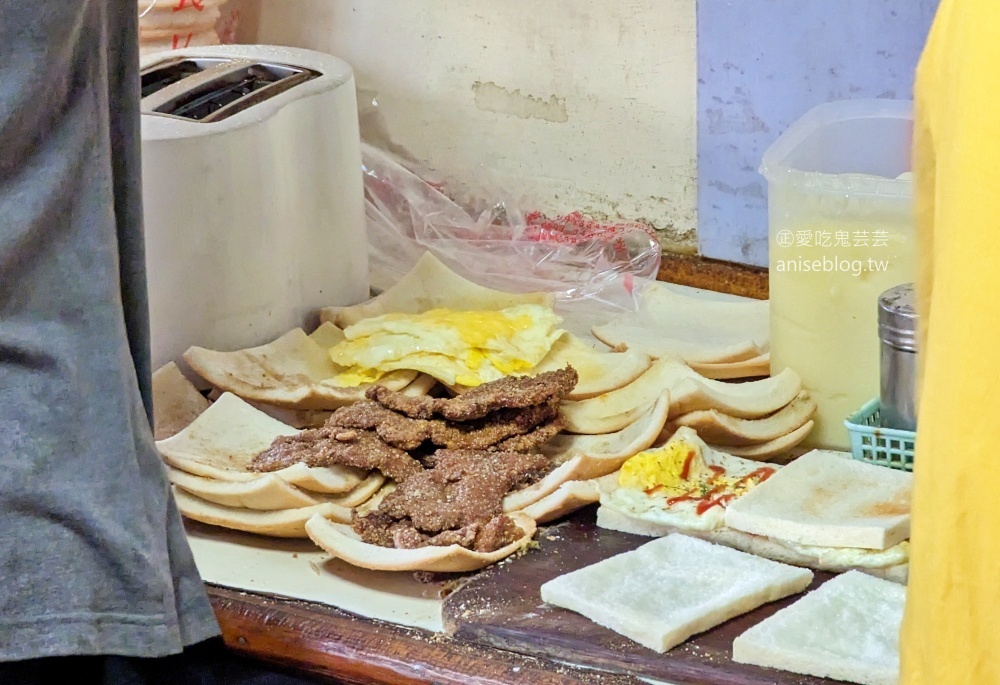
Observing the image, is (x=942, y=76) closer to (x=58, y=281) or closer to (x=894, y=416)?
(x=58, y=281)

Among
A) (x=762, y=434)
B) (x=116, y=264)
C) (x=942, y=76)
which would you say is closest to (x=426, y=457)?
(x=762, y=434)

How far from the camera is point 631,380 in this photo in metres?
1.93

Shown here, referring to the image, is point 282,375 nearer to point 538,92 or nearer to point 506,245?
point 506,245

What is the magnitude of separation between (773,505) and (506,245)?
1.24 meters

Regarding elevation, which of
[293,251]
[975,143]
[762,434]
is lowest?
[762,434]

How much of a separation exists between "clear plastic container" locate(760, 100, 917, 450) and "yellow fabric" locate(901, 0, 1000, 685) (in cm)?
100

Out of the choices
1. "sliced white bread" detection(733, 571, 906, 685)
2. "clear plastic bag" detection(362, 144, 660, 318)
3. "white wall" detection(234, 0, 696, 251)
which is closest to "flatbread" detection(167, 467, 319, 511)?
"sliced white bread" detection(733, 571, 906, 685)

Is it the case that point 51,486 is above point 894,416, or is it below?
above

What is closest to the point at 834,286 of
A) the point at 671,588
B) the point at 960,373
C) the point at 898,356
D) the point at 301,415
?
the point at 898,356

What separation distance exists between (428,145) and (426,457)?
154cm

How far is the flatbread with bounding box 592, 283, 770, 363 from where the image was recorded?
2.07m

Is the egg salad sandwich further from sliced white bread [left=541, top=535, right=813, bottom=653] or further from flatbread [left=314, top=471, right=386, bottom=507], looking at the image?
flatbread [left=314, top=471, right=386, bottom=507]

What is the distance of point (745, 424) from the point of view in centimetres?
182

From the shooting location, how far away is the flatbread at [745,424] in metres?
1.77
